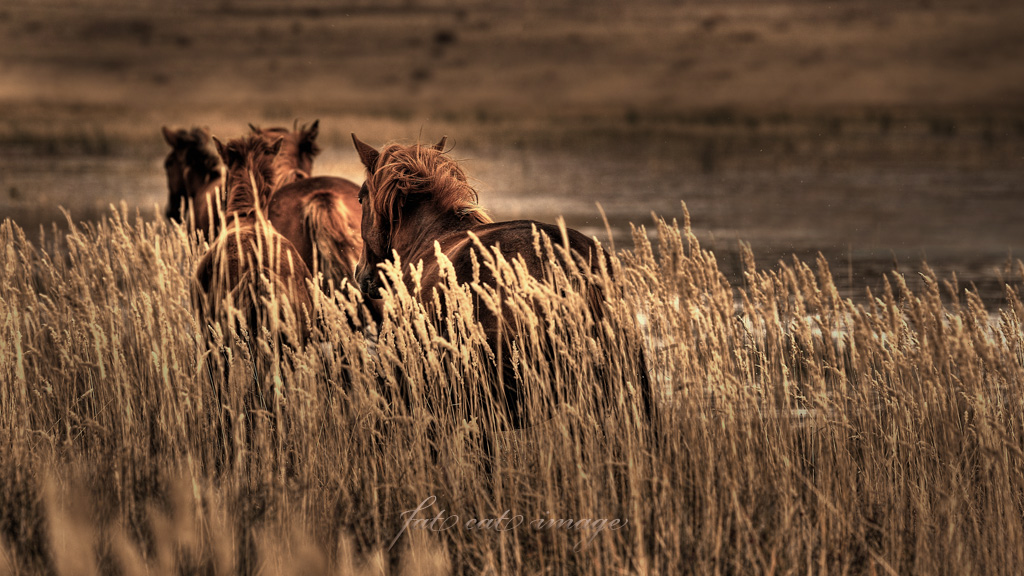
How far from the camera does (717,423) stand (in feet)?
13.2

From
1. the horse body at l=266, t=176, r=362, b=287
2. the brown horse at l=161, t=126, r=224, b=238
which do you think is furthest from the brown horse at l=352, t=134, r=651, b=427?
the brown horse at l=161, t=126, r=224, b=238

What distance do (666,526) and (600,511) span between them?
0.28m

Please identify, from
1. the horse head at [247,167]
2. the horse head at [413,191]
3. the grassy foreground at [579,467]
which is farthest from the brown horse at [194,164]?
the grassy foreground at [579,467]

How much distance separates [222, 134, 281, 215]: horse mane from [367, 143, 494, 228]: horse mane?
159 centimetres

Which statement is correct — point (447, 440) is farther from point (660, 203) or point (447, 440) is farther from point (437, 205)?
point (660, 203)

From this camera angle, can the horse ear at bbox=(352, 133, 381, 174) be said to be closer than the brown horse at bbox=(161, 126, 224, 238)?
Yes

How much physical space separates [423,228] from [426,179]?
0.28 m

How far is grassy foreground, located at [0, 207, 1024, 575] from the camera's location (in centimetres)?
347

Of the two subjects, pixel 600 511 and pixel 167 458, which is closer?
pixel 600 511

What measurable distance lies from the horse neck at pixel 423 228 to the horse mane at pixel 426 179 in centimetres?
4

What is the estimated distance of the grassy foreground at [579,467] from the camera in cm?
347

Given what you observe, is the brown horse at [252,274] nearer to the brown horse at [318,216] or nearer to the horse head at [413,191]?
the horse head at [413,191]

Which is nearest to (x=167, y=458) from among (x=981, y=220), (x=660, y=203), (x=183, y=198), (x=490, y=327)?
(x=490, y=327)

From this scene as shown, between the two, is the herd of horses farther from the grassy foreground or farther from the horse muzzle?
the grassy foreground
